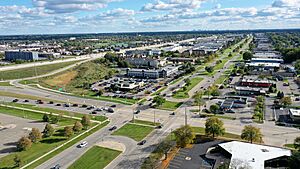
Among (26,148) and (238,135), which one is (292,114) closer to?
(238,135)

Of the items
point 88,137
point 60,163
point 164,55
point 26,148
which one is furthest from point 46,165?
point 164,55

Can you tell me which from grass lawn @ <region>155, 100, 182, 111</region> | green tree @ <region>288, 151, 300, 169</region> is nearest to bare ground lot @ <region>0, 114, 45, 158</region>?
Answer: grass lawn @ <region>155, 100, 182, 111</region>

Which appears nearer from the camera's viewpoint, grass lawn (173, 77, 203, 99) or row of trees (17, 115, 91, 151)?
row of trees (17, 115, 91, 151)

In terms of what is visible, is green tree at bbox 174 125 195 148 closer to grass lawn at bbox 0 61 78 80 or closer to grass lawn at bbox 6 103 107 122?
grass lawn at bbox 6 103 107 122

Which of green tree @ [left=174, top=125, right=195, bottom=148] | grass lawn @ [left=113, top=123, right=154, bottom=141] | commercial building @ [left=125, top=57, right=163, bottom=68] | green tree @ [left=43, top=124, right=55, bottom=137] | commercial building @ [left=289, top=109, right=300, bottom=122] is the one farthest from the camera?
commercial building @ [left=125, top=57, right=163, bottom=68]

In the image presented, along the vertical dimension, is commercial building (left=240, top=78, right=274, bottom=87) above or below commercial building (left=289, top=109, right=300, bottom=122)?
above

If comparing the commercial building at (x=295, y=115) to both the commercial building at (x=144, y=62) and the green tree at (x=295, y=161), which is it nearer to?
the green tree at (x=295, y=161)

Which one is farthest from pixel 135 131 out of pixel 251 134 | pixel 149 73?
pixel 149 73

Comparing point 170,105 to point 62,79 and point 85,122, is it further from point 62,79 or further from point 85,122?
point 62,79

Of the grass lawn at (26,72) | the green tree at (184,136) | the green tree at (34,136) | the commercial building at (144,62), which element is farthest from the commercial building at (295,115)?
the grass lawn at (26,72)
